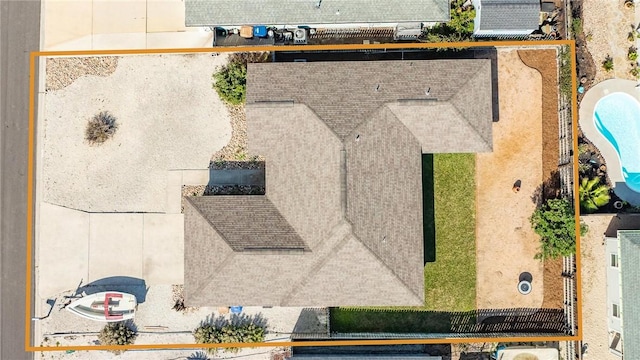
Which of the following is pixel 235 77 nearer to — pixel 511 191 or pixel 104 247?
pixel 104 247

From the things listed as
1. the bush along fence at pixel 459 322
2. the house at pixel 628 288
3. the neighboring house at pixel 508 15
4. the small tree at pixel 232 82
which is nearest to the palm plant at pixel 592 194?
the house at pixel 628 288

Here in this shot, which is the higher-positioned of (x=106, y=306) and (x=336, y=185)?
(x=336, y=185)

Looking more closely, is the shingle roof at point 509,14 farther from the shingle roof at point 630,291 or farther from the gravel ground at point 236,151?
the gravel ground at point 236,151

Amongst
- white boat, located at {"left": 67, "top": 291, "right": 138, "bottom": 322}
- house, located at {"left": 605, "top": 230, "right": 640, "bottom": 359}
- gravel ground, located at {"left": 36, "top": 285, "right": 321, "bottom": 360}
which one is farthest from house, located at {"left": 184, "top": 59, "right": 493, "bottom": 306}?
house, located at {"left": 605, "top": 230, "right": 640, "bottom": 359}

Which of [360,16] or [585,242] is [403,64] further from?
[585,242]

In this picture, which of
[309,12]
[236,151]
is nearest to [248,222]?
[236,151]

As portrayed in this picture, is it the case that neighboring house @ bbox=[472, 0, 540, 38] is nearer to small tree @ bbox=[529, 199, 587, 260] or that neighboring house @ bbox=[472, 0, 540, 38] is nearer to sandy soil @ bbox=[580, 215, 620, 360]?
small tree @ bbox=[529, 199, 587, 260]

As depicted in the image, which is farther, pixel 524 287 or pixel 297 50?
pixel 297 50
